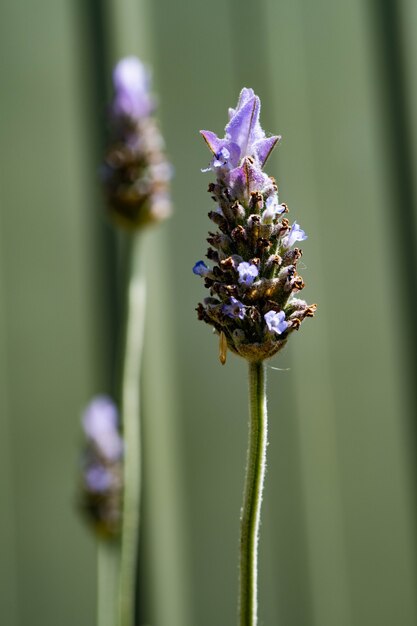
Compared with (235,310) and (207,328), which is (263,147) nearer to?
(235,310)

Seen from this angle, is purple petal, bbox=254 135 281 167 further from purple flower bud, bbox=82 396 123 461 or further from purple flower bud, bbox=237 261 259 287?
purple flower bud, bbox=82 396 123 461

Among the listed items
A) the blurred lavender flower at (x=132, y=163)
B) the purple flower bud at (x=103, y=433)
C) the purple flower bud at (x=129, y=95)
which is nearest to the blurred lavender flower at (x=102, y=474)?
the purple flower bud at (x=103, y=433)

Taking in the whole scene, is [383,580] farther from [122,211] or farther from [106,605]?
[122,211]

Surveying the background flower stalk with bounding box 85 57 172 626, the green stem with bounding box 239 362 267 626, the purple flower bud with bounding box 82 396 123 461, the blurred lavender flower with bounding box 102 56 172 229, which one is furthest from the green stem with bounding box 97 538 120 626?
the green stem with bounding box 239 362 267 626

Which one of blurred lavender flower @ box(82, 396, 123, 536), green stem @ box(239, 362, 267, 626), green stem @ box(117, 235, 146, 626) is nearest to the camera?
green stem @ box(239, 362, 267, 626)

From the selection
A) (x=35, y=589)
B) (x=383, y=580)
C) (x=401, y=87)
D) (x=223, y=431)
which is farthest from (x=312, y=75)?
(x=35, y=589)

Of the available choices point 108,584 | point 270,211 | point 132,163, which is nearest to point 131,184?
point 132,163

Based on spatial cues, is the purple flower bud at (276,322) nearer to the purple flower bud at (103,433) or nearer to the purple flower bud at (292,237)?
the purple flower bud at (292,237)
